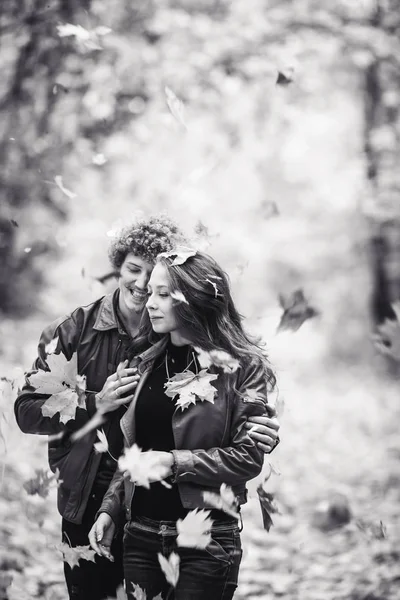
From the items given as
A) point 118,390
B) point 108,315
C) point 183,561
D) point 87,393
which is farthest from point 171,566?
point 108,315

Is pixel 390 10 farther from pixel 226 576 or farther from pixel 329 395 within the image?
pixel 226 576

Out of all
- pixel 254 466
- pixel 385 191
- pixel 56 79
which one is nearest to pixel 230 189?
pixel 385 191

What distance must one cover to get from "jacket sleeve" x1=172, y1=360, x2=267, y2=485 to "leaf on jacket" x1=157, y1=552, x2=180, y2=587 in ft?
0.91

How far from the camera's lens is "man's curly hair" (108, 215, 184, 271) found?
119 inches

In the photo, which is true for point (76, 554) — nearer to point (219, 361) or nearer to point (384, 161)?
point (219, 361)

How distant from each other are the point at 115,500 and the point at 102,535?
0.14 m

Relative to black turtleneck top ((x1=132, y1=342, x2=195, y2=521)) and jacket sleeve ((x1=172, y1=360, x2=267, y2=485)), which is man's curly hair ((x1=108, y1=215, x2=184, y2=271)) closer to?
black turtleneck top ((x1=132, y1=342, x2=195, y2=521))

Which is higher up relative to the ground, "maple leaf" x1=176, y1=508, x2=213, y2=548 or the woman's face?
the woman's face

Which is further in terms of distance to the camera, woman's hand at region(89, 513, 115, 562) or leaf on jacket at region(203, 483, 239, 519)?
woman's hand at region(89, 513, 115, 562)

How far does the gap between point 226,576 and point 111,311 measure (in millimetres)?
1175

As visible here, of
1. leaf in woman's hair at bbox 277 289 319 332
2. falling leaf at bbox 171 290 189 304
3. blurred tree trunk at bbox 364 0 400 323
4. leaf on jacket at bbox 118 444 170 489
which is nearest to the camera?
leaf on jacket at bbox 118 444 170 489

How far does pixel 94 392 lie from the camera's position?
2959mm

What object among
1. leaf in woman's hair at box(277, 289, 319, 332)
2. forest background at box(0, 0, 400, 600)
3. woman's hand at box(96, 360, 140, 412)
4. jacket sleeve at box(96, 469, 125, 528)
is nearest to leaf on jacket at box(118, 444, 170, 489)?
woman's hand at box(96, 360, 140, 412)

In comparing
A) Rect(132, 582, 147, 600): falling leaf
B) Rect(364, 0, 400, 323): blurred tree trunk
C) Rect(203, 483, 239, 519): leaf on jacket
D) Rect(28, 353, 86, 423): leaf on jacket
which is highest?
Rect(28, 353, 86, 423): leaf on jacket
